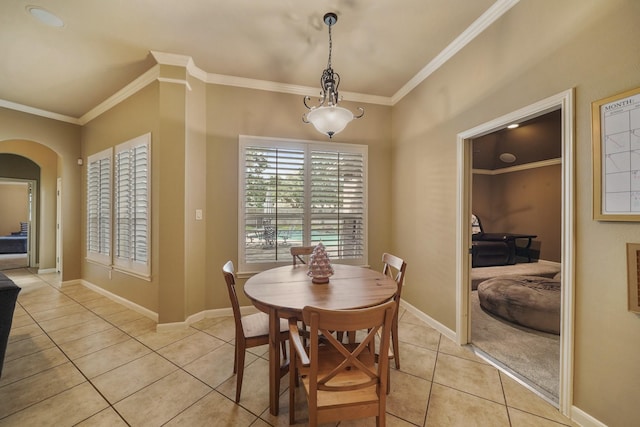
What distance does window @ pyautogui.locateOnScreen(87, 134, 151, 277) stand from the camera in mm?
3156

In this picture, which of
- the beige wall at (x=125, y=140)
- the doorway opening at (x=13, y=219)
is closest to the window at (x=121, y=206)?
the beige wall at (x=125, y=140)

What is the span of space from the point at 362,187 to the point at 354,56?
160cm

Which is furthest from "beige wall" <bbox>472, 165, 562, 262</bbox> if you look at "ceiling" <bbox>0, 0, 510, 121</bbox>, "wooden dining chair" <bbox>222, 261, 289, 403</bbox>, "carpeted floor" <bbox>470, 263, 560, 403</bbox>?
"wooden dining chair" <bbox>222, 261, 289, 403</bbox>

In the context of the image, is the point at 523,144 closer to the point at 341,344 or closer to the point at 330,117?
the point at 330,117

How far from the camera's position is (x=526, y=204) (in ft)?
20.6

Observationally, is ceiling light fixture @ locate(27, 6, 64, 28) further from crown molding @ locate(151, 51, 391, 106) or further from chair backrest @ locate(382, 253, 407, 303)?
chair backrest @ locate(382, 253, 407, 303)

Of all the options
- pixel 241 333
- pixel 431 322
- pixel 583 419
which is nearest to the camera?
pixel 583 419

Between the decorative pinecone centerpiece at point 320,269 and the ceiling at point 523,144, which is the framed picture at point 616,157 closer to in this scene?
the decorative pinecone centerpiece at point 320,269

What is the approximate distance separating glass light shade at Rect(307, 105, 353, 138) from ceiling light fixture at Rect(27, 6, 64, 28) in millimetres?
2390

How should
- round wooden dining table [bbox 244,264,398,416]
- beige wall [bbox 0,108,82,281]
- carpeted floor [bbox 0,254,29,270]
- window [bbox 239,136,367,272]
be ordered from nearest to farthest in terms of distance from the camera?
round wooden dining table [bbox 244,264,398,416], window [bbox 239,136,367,272], beige wall [bbox 0,108,82,281], carpeted floor [bbox 0,254,29,270]

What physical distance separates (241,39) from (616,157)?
297cm

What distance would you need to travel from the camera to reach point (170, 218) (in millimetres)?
2871

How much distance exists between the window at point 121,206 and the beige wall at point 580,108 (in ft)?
11.3

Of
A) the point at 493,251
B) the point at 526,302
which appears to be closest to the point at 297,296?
the point at 526,302
